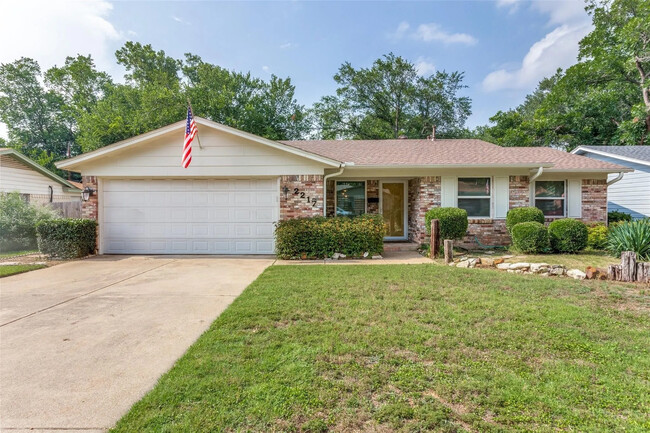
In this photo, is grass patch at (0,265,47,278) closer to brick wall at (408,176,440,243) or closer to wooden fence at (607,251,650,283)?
brick wall at (408,176,440,243)

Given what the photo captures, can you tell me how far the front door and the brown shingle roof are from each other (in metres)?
1.16

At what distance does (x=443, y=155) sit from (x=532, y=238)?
3835 mm

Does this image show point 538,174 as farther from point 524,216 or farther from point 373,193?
point 373,193

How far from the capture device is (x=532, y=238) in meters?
8.23

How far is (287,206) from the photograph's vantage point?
29.8ft

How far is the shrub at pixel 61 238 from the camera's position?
27.5 ft

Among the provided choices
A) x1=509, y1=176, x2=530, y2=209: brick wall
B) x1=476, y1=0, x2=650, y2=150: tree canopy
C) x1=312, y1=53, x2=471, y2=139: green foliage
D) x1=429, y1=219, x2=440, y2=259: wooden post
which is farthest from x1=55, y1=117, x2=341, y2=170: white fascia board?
x1=476, y1=0, x2=650, y2=150: tree canopy

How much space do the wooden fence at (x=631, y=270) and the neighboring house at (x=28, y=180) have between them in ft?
61.5

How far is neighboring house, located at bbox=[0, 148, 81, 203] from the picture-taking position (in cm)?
1393

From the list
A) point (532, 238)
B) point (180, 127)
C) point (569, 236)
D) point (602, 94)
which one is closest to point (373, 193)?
point (532, 238)

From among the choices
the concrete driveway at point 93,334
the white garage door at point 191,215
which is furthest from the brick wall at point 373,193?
the concrete driveway at point 93,334

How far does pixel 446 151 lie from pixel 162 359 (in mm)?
10804

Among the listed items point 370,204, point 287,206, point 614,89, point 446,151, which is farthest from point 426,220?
point 614,89

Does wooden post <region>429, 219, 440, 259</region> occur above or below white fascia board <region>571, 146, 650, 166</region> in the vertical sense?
below
